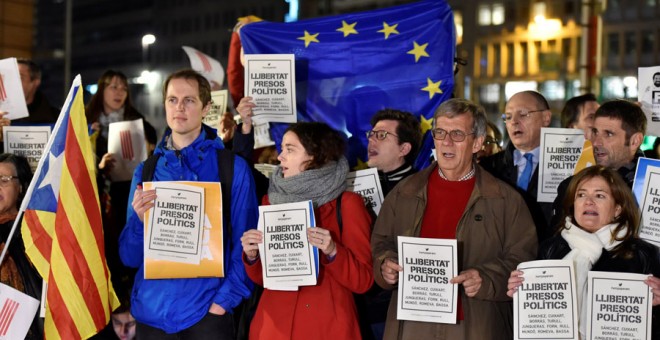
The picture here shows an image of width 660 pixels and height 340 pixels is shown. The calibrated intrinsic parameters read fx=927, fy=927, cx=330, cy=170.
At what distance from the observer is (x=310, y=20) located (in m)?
6.57

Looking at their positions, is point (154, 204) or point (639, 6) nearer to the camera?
point (154, 204)

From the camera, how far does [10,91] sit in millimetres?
6352

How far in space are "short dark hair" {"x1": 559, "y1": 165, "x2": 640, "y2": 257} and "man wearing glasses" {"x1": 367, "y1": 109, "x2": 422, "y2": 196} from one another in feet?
4.23

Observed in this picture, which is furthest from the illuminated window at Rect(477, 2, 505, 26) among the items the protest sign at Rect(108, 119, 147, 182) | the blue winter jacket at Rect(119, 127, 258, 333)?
the blue winter jacket at Rect(119, 127, 258, 333)

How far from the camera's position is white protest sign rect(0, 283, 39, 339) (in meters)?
4.74

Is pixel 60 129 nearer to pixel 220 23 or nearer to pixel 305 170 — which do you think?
pixel 305 170

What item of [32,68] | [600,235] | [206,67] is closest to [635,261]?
[600,235]

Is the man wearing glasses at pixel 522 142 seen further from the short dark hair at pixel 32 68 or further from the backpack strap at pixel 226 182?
the short dark hair at pixel 32 68

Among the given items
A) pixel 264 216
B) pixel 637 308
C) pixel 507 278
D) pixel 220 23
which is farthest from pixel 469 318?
pixel 220 23

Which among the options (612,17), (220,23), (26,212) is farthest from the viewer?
(220,23)

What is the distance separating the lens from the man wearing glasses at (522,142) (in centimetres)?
571

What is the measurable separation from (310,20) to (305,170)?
2161 mm

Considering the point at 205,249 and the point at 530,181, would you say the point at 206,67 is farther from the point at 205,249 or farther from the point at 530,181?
the point at 205,249

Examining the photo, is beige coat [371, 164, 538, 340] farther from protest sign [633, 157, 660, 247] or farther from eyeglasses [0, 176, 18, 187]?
eyeglasses [0, 176, 18, 187]
